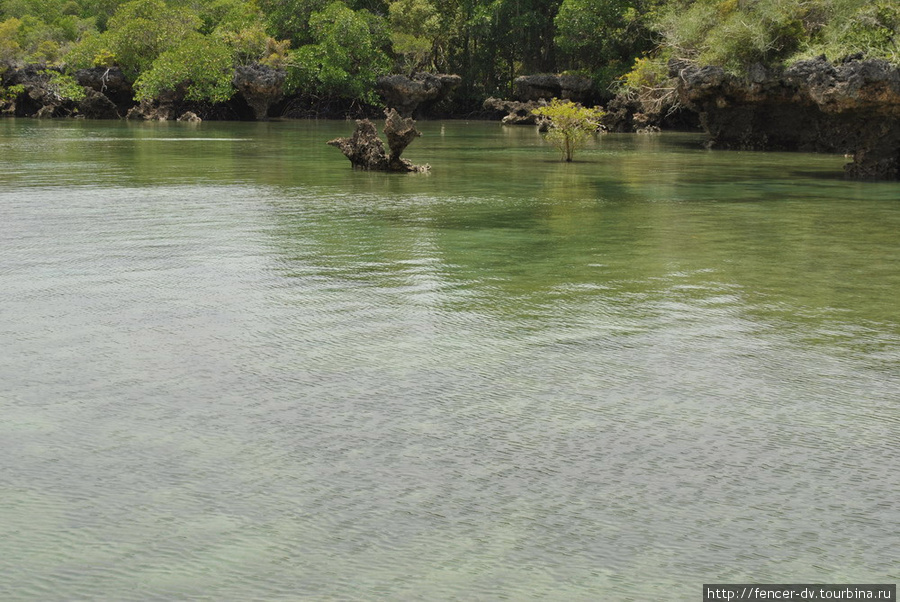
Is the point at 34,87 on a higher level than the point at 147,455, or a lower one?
higher

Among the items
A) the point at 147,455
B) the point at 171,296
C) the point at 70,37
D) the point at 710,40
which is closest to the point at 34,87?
the point at 70,37

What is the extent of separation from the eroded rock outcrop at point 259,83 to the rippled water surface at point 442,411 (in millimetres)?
36739

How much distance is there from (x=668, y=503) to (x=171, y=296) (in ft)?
14.2

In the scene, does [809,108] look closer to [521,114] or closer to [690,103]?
[690,103]

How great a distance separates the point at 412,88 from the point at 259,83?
321 inches

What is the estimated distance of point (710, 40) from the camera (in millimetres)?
24266

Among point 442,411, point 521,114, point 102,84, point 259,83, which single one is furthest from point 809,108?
point 102,84

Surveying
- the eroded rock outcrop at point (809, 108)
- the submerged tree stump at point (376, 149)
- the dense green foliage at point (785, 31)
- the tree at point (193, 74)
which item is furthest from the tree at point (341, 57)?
the submerged tree stump at point (376, 149)

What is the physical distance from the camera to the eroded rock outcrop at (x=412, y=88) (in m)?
50.0

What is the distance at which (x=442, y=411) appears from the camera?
4566 millimetres

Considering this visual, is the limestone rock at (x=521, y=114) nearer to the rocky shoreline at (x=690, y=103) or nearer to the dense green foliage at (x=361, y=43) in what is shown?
the rocky shoreline at (x=690, y=103)

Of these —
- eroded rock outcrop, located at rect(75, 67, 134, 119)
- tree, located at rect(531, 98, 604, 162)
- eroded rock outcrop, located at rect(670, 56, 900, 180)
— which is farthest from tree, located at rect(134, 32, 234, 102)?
tree, located at rect(531, 98, 604, 162)

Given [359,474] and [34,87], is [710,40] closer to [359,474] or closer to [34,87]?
[359,474]

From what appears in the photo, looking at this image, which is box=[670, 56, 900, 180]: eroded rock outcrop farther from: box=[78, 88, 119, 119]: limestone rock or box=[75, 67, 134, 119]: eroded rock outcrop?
box=[75, 67, 134, 119]: eroded rock outcrop
